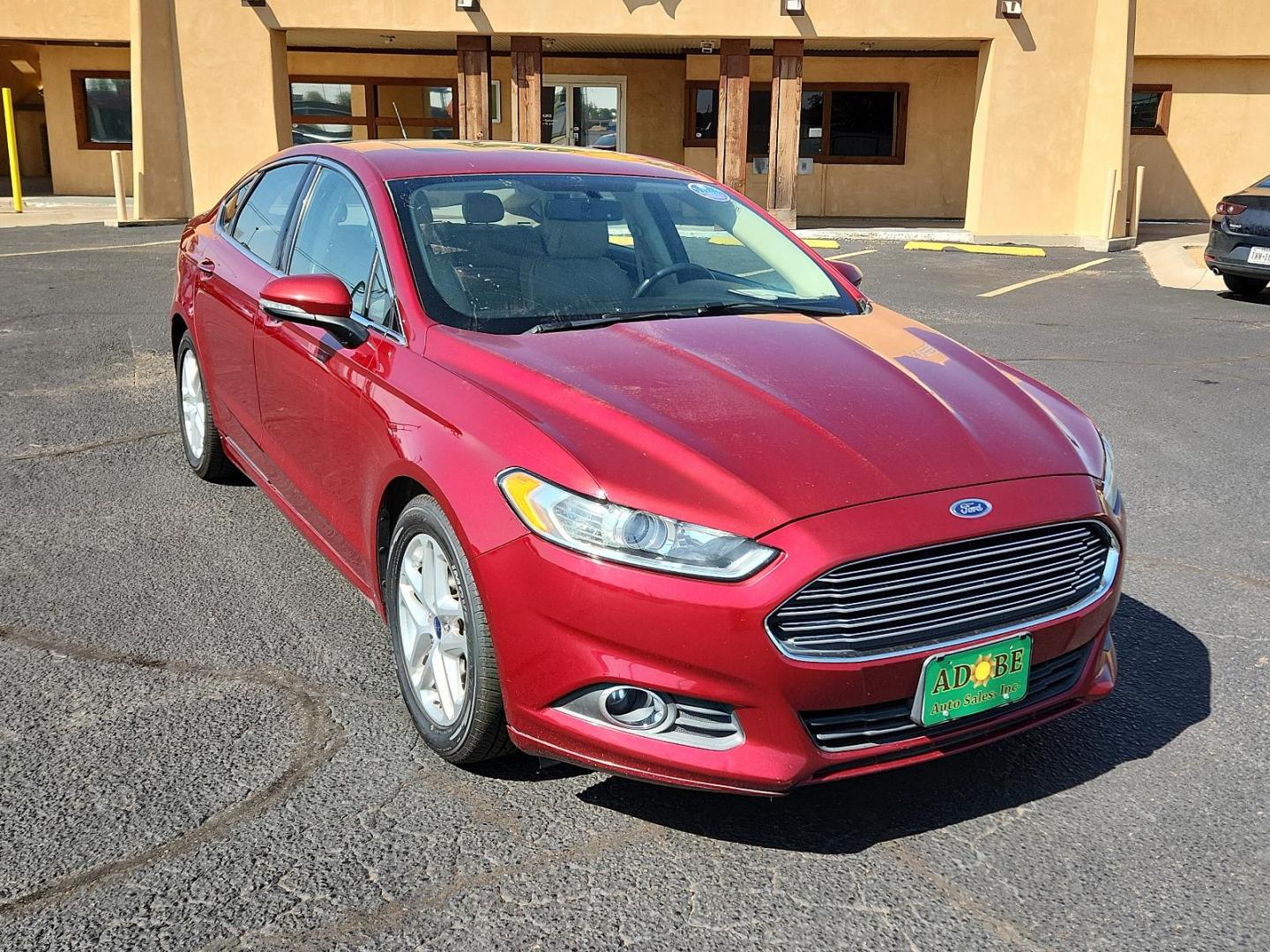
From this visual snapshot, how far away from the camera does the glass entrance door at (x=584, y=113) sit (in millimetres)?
23062

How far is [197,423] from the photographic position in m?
5.71

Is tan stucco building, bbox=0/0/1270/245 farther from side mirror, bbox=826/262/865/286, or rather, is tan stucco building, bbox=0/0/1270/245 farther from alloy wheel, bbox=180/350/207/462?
side mirror, bbox=826/262/865/286

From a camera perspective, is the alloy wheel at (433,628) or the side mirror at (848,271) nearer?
the alloy wheel at (433,628)

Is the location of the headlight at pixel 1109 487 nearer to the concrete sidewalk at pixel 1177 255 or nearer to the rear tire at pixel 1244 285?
the rear tire at pixel 1244 285

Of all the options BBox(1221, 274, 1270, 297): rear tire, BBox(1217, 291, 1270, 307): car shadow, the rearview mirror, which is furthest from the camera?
BBox(1221, 274, 1270, 297): rear tire

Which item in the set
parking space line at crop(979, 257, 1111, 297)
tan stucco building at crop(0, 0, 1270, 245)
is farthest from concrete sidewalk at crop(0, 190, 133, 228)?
parking space line at crop(979, 257, 1111, 297)

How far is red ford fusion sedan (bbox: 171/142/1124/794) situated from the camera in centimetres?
269

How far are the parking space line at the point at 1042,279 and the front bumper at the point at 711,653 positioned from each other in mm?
11265

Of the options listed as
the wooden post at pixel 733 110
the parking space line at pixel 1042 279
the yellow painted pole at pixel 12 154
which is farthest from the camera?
the yellow painted pole at pixel 12 154

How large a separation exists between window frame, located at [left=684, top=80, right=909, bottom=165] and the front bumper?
20.6 metres

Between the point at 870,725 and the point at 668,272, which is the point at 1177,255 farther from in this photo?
the point at 870,725

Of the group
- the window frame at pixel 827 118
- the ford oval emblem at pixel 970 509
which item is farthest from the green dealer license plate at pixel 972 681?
the window frame at pixel 827 118

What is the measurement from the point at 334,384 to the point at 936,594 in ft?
6.73

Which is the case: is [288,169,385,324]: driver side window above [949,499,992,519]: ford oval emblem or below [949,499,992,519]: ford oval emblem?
above
